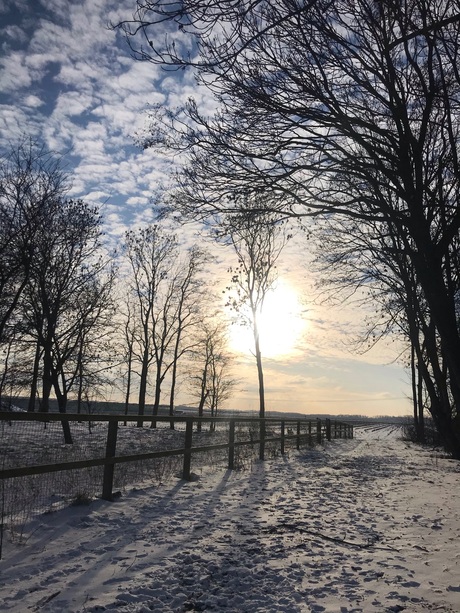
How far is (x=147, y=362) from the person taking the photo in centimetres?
3212

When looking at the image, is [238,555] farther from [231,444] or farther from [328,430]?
[328,430]

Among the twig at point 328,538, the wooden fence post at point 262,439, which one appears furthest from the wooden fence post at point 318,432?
the twig at point 328,538

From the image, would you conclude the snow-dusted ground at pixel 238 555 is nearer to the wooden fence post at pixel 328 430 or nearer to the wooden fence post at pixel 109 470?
the wooden fence post at pixel 109 470

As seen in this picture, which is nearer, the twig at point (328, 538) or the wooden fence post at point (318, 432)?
the twig at point (328, 538)

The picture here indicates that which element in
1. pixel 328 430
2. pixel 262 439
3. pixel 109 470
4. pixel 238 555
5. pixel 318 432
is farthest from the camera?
pixel 328 430

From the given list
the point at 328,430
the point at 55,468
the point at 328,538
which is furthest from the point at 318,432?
the point at 55,468

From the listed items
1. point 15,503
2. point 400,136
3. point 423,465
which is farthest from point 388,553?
point 423,465

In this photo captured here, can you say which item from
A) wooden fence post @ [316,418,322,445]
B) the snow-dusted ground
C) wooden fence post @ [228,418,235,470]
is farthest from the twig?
wooden fence post @ [316,418,322,445]

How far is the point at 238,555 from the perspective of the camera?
4598 mm

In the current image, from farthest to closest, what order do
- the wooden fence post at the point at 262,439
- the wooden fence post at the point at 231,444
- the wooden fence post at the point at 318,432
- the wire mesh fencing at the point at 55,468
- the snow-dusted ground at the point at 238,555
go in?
1. the wooden fence post at the point at 318,432
2. the wooden fence post at the point at 262,439
3. the wooden fence post at the point at 231,444
4. the wire mesh fencing at the point at 55,468
5. the snow-dusted ground at the point at 238,555

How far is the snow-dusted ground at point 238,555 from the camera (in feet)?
11.6

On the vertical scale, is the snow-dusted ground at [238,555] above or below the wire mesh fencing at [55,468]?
below

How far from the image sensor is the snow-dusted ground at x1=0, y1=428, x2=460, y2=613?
11.6 feet

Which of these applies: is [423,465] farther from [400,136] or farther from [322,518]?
[400,136]
